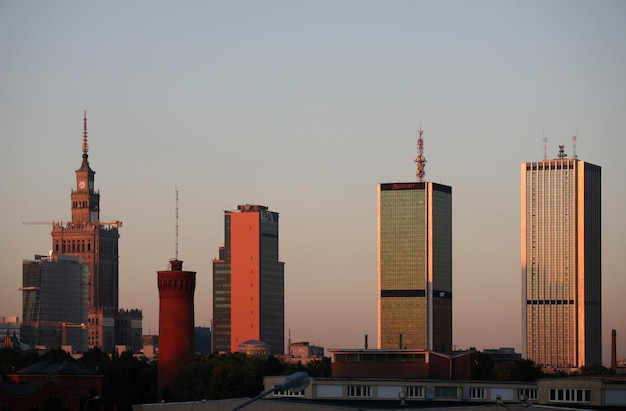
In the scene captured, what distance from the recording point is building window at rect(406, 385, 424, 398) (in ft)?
464

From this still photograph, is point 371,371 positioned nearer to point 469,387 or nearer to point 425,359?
point 425,359

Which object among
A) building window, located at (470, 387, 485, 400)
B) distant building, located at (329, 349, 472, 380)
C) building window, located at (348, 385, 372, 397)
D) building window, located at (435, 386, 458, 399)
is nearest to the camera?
building window, located at (348, 385, 372, 397)

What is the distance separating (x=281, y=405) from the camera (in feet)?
395

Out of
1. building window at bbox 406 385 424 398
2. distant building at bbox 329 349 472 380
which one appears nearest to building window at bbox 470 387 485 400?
building window at bbox 406 385 424 398

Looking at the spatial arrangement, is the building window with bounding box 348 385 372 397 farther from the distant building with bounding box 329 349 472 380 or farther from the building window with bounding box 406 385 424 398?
the distant building with bounding box 329 349 472 380

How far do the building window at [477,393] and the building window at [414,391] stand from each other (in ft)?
18.1

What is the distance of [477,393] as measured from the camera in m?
146

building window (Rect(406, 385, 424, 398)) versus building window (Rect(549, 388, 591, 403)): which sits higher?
building window (Rect(549, 388, 591, 403))

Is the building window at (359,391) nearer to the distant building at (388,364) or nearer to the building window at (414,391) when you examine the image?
the building window at (414,391)

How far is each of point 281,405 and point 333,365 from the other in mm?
58998

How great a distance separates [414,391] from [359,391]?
4.82m

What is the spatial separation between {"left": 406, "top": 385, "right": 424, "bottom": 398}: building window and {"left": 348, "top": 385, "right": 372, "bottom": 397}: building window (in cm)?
333

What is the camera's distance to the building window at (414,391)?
5571 inches

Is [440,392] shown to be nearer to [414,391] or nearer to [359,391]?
[414,391]
